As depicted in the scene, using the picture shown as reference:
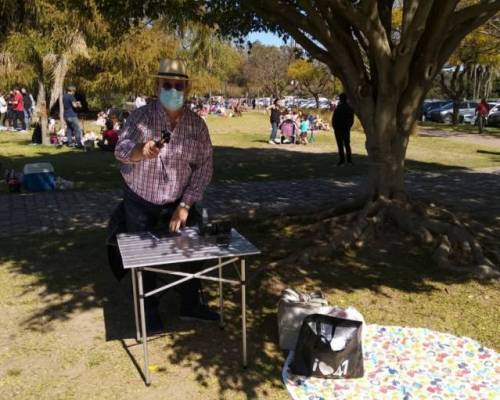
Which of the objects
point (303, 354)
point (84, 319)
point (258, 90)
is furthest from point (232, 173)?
point (258, 90)

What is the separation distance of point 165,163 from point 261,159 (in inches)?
429

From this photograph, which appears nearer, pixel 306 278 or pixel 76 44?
pixel 306 278

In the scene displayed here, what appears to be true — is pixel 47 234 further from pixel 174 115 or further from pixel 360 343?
pixel 360 343

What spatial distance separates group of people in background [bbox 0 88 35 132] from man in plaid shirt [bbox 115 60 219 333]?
1968cm

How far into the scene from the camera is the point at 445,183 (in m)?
11.1

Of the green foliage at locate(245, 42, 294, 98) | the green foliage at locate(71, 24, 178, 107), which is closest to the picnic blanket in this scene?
the green foliage at locate(71, 24, 178, 107)

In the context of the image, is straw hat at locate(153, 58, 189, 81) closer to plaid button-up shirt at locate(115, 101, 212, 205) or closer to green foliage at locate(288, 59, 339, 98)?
plaid button-up shirt at locate(115, 101, 212, 205)

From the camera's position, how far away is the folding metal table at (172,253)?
3.39 metres

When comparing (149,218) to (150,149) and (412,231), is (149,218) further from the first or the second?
(412,231)

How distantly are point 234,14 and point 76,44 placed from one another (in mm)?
10688

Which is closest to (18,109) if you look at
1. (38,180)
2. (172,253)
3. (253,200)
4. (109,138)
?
(109,138)

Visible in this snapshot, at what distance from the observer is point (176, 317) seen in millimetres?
4672

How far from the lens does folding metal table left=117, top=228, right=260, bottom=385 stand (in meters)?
3.39

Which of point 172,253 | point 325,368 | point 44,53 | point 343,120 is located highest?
point 44,53
